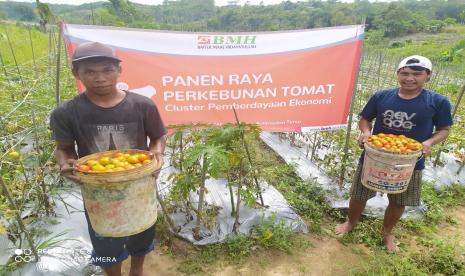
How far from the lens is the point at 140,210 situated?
1731 mm

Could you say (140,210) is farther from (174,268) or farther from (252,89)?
(252,89)

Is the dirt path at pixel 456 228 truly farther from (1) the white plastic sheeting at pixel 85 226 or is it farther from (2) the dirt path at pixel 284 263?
(1) the white plastic sheeting at pixel 85 226

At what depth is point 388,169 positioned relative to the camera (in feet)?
7.78

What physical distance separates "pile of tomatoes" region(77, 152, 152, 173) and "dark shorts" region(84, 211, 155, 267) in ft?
1.92

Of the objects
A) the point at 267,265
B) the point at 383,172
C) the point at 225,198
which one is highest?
the point at 383,172

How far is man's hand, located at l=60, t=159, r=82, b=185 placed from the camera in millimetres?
1623

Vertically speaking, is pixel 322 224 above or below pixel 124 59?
below

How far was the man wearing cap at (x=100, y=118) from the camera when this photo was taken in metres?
1.66

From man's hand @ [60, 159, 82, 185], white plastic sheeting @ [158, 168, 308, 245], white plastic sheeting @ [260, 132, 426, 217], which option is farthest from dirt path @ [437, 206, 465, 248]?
man's hand @ [60, 159, 82, 185]

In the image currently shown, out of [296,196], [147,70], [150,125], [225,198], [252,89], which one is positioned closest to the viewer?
[150,125]

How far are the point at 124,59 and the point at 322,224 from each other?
249 centimetres

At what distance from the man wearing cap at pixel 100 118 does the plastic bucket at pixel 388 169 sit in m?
1.57

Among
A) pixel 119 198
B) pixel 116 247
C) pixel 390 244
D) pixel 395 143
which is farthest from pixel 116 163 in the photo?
pixel 390 244

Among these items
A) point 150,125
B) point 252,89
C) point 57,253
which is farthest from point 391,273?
point 57,253
